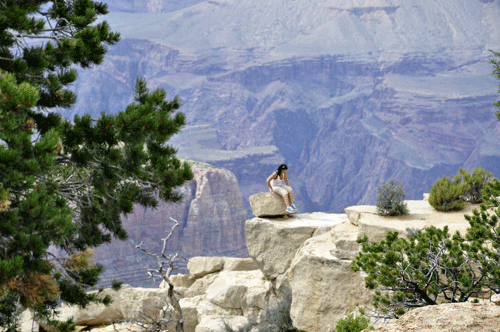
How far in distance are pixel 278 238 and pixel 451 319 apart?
11864mm

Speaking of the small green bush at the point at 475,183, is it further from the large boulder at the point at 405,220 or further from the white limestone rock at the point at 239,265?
the white limestone rock at the point at 239,265

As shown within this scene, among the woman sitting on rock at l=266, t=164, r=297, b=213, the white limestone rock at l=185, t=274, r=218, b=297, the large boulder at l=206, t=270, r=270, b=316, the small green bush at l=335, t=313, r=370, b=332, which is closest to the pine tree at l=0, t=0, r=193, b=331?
the small green bush at l=335, t=313, r=370, b=332

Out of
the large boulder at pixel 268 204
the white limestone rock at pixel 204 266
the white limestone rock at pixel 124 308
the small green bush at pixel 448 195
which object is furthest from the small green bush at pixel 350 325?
the white limestone rock at pixel 204 266

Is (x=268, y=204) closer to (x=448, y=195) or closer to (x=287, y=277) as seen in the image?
(x=287, y=277)

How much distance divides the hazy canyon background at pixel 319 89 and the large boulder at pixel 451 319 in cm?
12307

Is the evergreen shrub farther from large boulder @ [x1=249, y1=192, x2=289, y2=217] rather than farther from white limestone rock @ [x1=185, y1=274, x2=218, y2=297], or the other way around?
white limestone rock @ [x1=185, y1=274, x2=218, y2=297]

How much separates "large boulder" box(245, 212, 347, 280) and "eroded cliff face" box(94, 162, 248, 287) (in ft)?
219

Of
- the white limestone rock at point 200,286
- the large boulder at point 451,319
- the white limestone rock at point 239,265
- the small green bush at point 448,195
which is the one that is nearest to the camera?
the large boulder at point 451,319

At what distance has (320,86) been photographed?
16950 cm

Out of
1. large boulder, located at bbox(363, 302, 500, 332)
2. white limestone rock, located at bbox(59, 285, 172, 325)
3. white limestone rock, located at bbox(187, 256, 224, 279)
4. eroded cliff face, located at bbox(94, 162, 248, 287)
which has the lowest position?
eroded cliff face, located at bbox(94, 162, 248, 287)

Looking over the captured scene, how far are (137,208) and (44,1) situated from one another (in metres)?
79.9

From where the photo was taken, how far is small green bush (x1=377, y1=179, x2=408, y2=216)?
13263 millimetres

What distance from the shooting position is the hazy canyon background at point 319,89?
137375 millimetres

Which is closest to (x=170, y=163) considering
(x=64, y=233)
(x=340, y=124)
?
(x=64, y=233)
